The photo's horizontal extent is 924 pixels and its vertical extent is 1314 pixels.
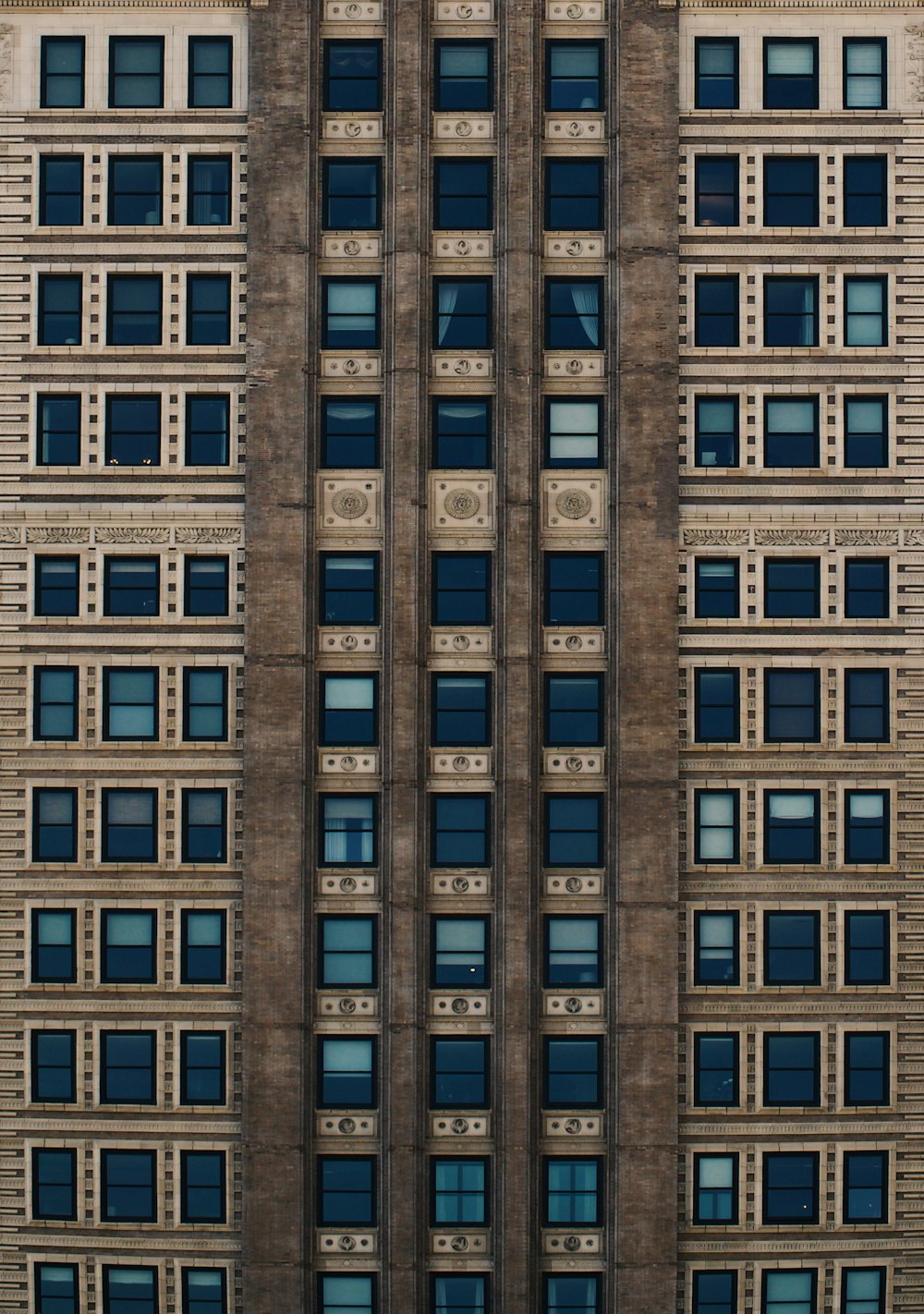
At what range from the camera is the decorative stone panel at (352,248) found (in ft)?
117

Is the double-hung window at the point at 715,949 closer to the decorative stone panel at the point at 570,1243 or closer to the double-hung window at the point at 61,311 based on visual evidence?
the decorative stone panel at the point at 570,1243

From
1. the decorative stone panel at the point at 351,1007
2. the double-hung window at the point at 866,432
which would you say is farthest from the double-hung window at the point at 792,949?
the double-hung window at the point at 866,432

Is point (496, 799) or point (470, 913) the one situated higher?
point (496, 799)

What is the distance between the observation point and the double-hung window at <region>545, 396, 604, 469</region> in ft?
116

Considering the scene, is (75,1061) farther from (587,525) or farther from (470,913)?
(587,525)

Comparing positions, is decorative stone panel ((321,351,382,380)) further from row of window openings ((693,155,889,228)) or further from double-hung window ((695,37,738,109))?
double-hung window ((695,37,738,109))

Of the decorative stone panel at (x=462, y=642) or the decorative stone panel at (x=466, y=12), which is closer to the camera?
the decorative stone panel at (x=462, y=642)

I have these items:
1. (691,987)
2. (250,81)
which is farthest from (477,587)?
(250,81)

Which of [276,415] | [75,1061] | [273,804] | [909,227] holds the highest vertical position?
[909,227]

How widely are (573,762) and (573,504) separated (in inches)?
235

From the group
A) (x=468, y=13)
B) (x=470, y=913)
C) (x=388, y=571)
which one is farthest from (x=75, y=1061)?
(x=468, y=13)

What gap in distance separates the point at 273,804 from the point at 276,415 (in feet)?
29.1

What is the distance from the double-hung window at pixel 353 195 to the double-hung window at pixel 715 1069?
20.3m

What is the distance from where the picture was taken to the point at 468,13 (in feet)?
117
